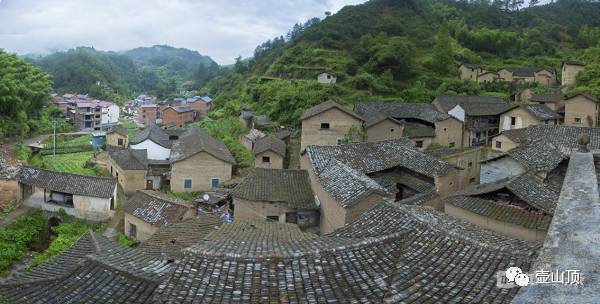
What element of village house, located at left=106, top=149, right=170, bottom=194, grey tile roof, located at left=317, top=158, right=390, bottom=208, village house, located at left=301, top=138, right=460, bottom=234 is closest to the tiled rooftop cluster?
grey tile roof, located at left=317, top=158, right=390, bottom=208

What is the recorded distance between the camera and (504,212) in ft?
47.1

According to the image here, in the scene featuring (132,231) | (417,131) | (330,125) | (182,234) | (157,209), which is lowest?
(132,231)

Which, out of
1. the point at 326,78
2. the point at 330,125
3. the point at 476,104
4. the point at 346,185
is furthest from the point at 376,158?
the point at 326,78

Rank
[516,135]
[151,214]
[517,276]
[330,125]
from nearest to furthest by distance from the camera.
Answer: [517,276] < [151,214] < [516,135] < [330,125]

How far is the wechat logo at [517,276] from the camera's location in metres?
5.86

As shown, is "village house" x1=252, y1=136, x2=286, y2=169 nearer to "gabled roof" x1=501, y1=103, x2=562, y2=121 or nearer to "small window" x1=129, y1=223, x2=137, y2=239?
"small window" x1=129, y1=223, x2=137, y2=239

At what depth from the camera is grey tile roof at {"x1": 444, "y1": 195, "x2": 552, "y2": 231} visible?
1334cm

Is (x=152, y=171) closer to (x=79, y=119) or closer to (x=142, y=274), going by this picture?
(x=142, y=274)

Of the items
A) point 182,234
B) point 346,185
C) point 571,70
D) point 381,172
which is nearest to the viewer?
point 346,185

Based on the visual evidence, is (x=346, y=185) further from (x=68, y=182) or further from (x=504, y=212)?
(x=68, y=182)

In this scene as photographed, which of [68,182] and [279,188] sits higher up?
[279,188]

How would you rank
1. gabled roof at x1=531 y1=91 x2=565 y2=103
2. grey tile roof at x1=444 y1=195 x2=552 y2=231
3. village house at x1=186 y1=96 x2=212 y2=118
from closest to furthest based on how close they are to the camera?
grey tile roof at x1=444 y1=195 x2=552 y2=231
gabled roof at x1=531 y1=91 x2=565 y2=103
village house at x1=186 y1=96 x2=212 y2=118

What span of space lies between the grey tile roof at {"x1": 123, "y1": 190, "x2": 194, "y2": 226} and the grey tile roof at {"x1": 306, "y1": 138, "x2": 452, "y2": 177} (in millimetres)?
6940

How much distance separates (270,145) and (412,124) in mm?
10796
